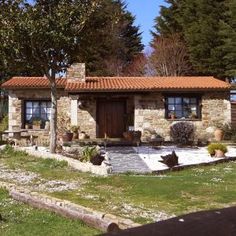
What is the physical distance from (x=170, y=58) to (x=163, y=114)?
16.0 m

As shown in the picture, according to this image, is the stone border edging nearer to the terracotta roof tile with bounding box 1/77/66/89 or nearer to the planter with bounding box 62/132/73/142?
the planter with bounding box 62/132/73/142

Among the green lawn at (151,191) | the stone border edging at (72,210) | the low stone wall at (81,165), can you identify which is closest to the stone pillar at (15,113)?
the low stone wall at (81,165)

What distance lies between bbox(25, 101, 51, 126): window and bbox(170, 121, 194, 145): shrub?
6.61m

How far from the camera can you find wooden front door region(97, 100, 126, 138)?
2477 cm

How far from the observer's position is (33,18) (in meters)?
16.8

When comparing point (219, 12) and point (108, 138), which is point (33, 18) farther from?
point (219, 12)

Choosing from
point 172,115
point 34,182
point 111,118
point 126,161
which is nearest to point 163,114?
point 172,115

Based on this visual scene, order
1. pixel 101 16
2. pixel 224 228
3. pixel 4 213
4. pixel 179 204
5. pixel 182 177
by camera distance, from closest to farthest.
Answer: pixel 224 228
pixel 4 213
pixel 179 204
pixel 182 177
pixel 101 16

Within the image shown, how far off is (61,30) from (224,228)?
14.6 m

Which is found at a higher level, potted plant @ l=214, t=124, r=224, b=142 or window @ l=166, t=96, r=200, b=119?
window @ l=166, t=96, r=200, b=119

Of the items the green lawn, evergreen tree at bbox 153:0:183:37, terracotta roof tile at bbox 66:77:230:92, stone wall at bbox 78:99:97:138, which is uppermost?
evergreen tree at bbox 153:0:183:37

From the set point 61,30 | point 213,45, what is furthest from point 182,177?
point 213,45

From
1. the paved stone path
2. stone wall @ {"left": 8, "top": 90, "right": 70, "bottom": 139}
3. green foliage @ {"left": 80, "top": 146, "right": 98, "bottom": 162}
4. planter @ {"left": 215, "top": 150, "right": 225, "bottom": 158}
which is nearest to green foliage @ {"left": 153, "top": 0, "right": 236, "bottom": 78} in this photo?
stone wall @ {"left": 8, "top": 90, "right": 70, "bottom": 139}

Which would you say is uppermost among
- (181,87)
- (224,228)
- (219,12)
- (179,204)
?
(219,12)
